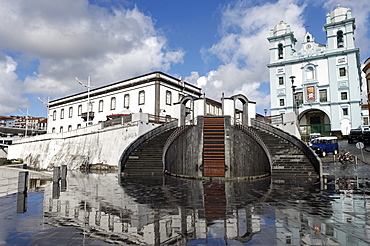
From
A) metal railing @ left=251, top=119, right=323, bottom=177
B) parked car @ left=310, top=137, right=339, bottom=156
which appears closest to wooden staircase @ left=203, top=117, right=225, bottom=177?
metal railing @ left=251, top=119, right=323, bottom=177

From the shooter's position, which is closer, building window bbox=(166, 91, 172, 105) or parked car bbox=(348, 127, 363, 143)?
parked car bbox=(348, 127, 363, 143)

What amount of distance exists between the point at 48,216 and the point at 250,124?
19069 millimetres

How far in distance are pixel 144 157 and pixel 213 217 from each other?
13506 mm

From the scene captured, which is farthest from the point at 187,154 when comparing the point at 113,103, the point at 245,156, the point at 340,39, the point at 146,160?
the point at 340,39

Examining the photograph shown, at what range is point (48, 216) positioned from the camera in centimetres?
666

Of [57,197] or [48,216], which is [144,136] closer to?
[57,197]

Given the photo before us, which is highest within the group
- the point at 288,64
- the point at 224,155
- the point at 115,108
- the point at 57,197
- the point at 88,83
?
the point at 288,64

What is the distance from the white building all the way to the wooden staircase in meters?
8.46

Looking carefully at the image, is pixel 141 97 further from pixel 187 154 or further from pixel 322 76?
pixel 322 76

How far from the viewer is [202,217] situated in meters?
6.36

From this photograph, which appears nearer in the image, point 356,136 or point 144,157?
point 144,157

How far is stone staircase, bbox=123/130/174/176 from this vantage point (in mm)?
17633

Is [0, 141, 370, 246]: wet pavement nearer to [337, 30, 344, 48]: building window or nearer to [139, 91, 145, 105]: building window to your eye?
[139, 91, 145, 105]: building window

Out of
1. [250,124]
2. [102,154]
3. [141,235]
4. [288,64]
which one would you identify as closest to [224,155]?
[250,124]
